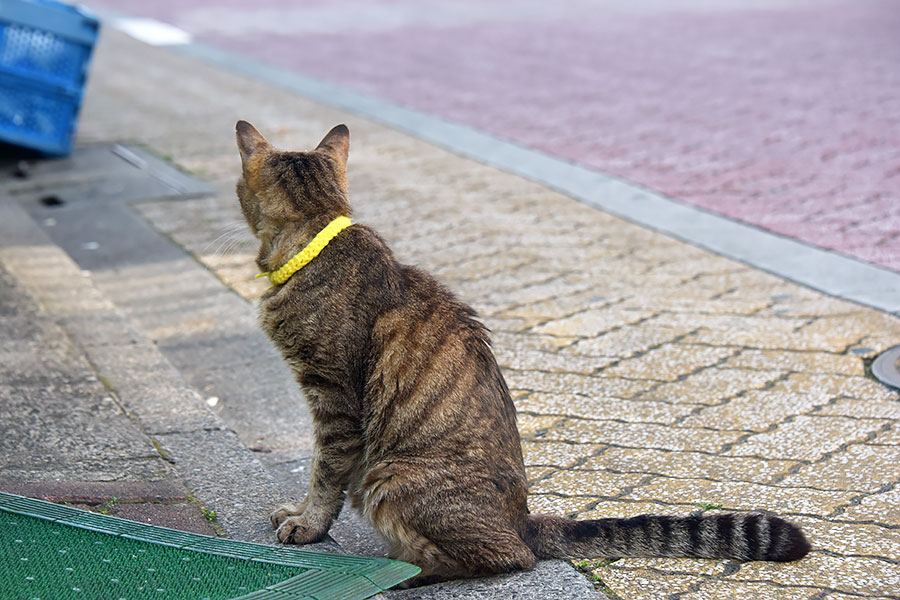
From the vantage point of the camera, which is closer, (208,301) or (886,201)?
(208,301)

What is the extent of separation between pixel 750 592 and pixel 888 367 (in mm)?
1849

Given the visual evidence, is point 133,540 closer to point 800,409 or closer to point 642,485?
point 642,485

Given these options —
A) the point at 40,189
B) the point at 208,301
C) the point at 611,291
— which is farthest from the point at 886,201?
the point at 40,189

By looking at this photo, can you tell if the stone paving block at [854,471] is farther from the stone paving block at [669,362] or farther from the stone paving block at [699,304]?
the stone paving block at [699,304]

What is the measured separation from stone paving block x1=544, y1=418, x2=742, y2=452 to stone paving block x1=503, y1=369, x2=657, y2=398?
0.91ft

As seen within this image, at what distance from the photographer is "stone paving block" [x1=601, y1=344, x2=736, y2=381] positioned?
4.25 metres

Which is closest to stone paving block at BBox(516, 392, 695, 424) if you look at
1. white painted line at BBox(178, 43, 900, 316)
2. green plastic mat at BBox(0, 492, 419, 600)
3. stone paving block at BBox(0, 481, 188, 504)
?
green plastic mat at BBox(0, 492, 419, 600)

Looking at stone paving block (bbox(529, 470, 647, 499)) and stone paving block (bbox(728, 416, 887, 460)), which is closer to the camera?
stone paving block (bbox(529, 470, 647, 499))

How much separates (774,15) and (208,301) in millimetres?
11453

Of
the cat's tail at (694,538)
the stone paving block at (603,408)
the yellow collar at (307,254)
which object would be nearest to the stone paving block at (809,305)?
→ the stone paving block at (603,408)

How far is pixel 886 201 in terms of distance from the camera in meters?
6.32

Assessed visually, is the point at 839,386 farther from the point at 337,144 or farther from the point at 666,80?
the point at 666,80

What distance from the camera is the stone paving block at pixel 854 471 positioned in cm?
334

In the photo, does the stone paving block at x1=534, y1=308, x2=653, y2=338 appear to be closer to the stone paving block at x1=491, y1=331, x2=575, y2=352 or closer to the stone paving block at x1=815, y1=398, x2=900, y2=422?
the stone paving block at x1=491, y1=331, x2=575, y2=352
